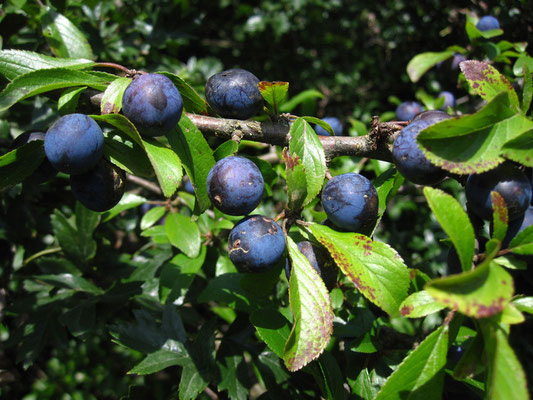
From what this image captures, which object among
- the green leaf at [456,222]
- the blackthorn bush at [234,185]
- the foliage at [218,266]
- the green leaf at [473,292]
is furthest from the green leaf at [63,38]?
the green leaf at [473,292]

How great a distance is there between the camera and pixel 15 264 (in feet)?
5.89

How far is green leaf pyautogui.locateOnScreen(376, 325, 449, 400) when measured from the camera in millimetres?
778

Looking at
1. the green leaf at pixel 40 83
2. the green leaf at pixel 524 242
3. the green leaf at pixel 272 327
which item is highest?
the green leaf at pixel 40 83

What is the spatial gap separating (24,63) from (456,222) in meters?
1.02

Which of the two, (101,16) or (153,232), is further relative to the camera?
(101,16)

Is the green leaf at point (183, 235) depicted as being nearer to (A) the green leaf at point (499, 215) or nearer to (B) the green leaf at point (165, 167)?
(B) the green leaf at point (165, 167)

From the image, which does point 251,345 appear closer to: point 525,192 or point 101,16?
point 525,192

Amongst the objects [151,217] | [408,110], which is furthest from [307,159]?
[408,110]

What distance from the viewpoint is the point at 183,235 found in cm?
139

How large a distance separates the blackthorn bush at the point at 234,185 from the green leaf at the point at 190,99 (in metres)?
0.21

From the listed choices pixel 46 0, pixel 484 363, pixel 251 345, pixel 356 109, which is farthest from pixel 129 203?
pixel 356 109

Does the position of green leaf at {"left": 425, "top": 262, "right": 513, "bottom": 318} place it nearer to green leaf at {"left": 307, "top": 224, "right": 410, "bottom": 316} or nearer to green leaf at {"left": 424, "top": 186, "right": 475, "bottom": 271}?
green leaf at {"left": 424, "top": 186, "right": 475, "bottom": 271}

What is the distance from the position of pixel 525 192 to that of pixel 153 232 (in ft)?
4.08

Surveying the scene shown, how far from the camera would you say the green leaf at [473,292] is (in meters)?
0.60
